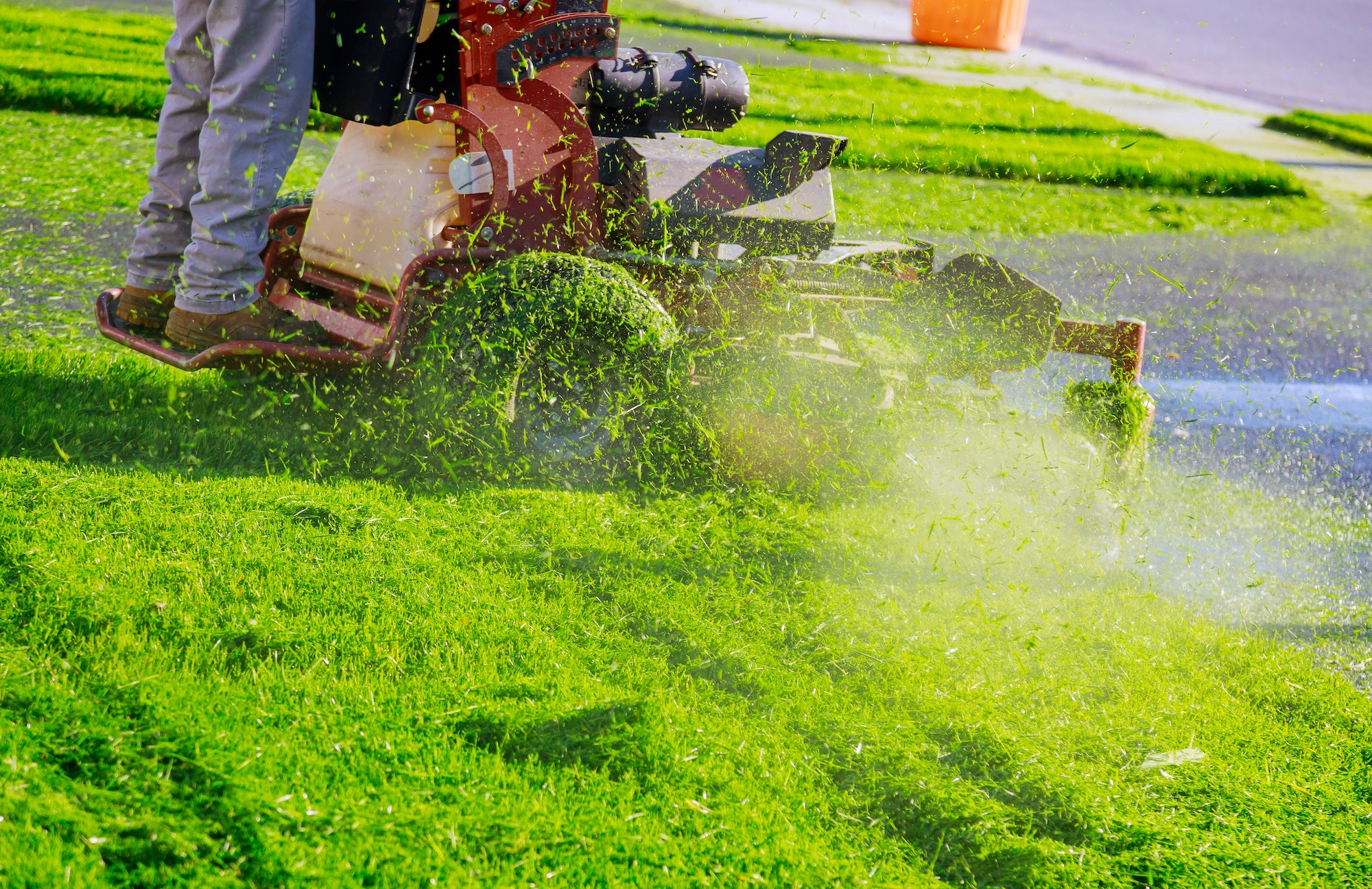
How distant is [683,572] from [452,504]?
711 mm

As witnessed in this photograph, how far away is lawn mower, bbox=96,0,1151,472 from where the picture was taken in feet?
11.1

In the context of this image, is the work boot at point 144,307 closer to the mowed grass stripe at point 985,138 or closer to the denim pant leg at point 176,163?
the denim pant leg at point 176,163

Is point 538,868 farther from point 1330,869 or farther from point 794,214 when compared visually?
point 794,214

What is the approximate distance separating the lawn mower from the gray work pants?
0.56 ft

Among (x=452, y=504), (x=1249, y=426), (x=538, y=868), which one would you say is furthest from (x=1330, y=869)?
(x=1249, y=426)

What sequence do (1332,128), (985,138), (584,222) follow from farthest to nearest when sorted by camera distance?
1. (1332,128)
2. (985,138)
3. (584,222)

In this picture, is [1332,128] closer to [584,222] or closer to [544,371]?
[584,222]

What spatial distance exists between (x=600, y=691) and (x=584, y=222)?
5.90 feet

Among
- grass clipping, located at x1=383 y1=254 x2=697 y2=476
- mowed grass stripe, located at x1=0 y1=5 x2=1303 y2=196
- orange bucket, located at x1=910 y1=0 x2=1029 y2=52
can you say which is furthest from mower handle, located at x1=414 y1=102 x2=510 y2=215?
orange bucket, located at x1=910 y1=0 x2=1029 y2=52

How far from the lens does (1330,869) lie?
7.39 feet

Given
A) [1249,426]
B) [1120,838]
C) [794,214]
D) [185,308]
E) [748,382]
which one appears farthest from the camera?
[1249,426]

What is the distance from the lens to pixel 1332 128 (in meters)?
14.1

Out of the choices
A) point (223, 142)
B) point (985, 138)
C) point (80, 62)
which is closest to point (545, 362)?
point (223, 142)

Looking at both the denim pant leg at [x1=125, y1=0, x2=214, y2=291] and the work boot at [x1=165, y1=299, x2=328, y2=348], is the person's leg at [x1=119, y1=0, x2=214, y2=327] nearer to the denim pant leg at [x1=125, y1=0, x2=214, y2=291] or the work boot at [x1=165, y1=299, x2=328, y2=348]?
the denim pant leg at [x1=125, y1=0, x2=214, y2=291]
